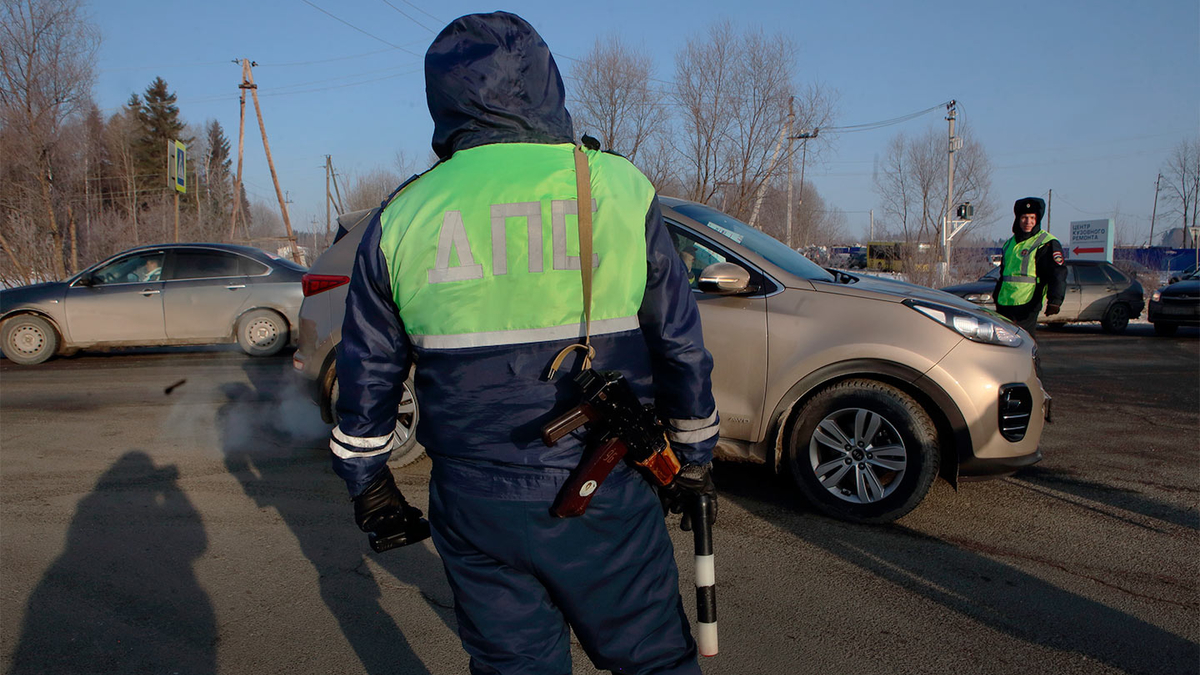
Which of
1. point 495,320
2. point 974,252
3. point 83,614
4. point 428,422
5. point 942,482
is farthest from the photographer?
point 974,252

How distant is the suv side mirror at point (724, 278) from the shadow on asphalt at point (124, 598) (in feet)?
9.35

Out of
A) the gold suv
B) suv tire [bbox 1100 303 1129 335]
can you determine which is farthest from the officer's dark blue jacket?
suv tire [bbox 1100 303 1129 335]

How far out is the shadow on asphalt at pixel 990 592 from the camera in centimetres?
293

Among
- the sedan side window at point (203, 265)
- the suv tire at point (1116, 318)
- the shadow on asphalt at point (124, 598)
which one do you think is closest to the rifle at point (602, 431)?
the shadow on asphalt at point (124, 598)

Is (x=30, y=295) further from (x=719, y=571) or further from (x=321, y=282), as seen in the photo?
(x=719, y=571)

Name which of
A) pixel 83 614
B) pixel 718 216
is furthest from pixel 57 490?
pixel 718 216

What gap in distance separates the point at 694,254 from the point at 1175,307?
44.2 feet

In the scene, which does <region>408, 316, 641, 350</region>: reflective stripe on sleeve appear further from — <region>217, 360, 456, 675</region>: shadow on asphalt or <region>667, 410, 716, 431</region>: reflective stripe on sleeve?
<region>217, 360, 456, 675</region>: shadow on asphalt

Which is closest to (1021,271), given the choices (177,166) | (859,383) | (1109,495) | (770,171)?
(1109,495)

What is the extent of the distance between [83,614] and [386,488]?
2287 mm

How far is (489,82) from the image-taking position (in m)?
1.74

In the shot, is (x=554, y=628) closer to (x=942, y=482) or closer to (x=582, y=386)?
(x=582, y=386)

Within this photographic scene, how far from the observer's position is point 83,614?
3316 millimetres

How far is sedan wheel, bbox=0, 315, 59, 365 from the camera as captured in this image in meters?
10.4
